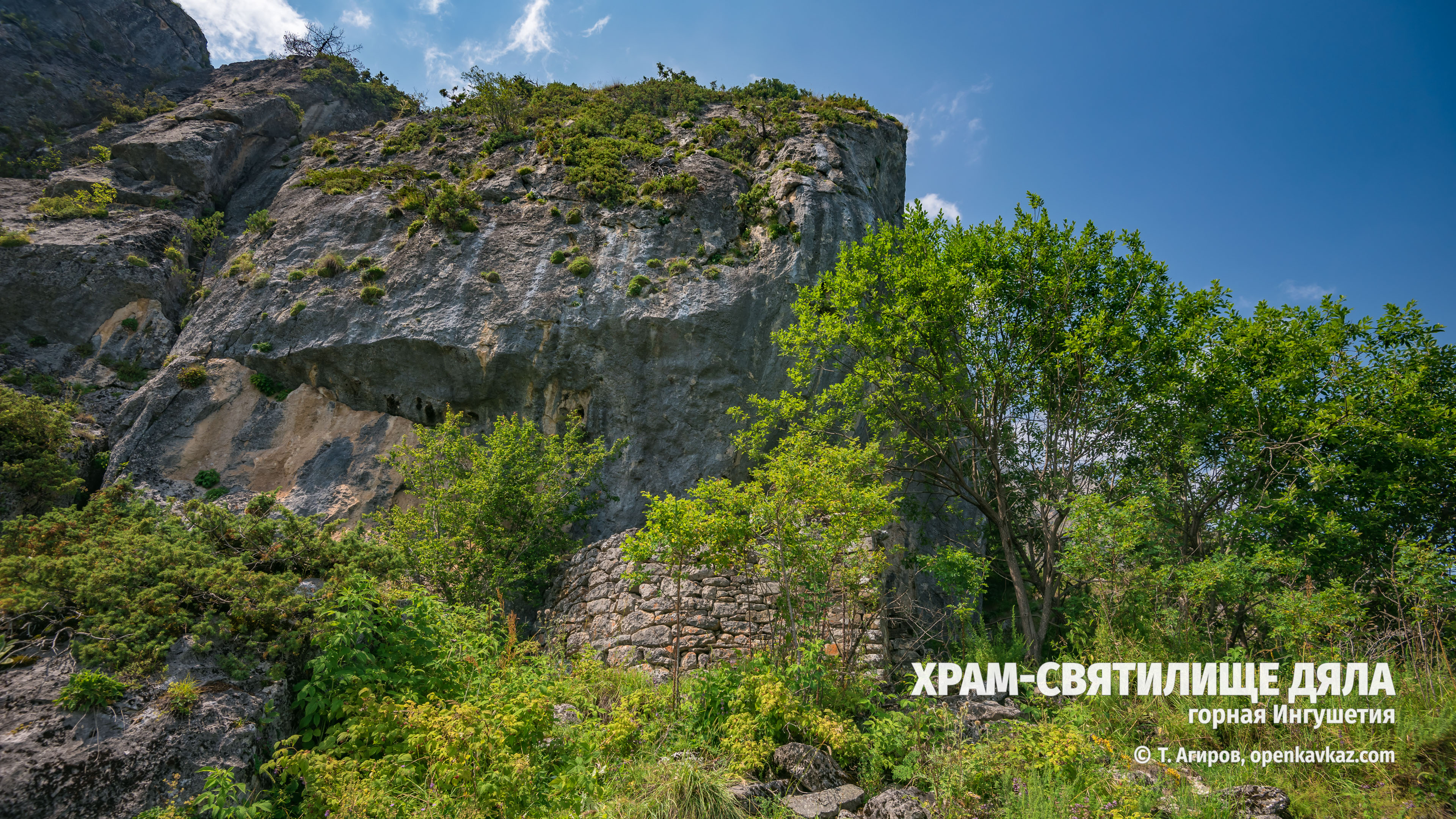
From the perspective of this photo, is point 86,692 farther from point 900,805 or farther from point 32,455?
point 32,455

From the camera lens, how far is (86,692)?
401 cm

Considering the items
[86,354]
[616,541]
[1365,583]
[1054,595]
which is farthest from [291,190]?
[1365,583]

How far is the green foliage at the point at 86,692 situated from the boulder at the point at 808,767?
521 centimetres

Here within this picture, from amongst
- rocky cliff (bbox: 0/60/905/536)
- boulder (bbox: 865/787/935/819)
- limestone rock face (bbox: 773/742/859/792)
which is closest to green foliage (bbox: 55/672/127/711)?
limestone rock face (bbox: 773/742/859/792)

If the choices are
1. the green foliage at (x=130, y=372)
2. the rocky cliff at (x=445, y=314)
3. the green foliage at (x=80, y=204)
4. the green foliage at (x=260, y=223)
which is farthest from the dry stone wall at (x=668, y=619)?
the green foliage at (x=80, y=204)

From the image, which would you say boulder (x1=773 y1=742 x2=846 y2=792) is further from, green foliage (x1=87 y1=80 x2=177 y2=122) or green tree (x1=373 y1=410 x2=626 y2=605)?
green foliage (x1=87 y1=80 x2=177 y2=122)

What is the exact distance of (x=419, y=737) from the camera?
14.3 feet

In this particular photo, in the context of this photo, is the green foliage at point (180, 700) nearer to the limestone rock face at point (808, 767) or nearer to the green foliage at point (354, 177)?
the limestone rock face at point (808, 767)

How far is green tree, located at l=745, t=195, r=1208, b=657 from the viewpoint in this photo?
9977 millimetres

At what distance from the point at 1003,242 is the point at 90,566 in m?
12.5

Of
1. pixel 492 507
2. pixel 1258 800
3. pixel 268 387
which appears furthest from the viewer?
pixel 268 387

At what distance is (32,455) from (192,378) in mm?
4359

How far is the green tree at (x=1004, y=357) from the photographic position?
9.98 meters

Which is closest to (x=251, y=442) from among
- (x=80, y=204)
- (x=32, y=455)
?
(x=32, y=455)
